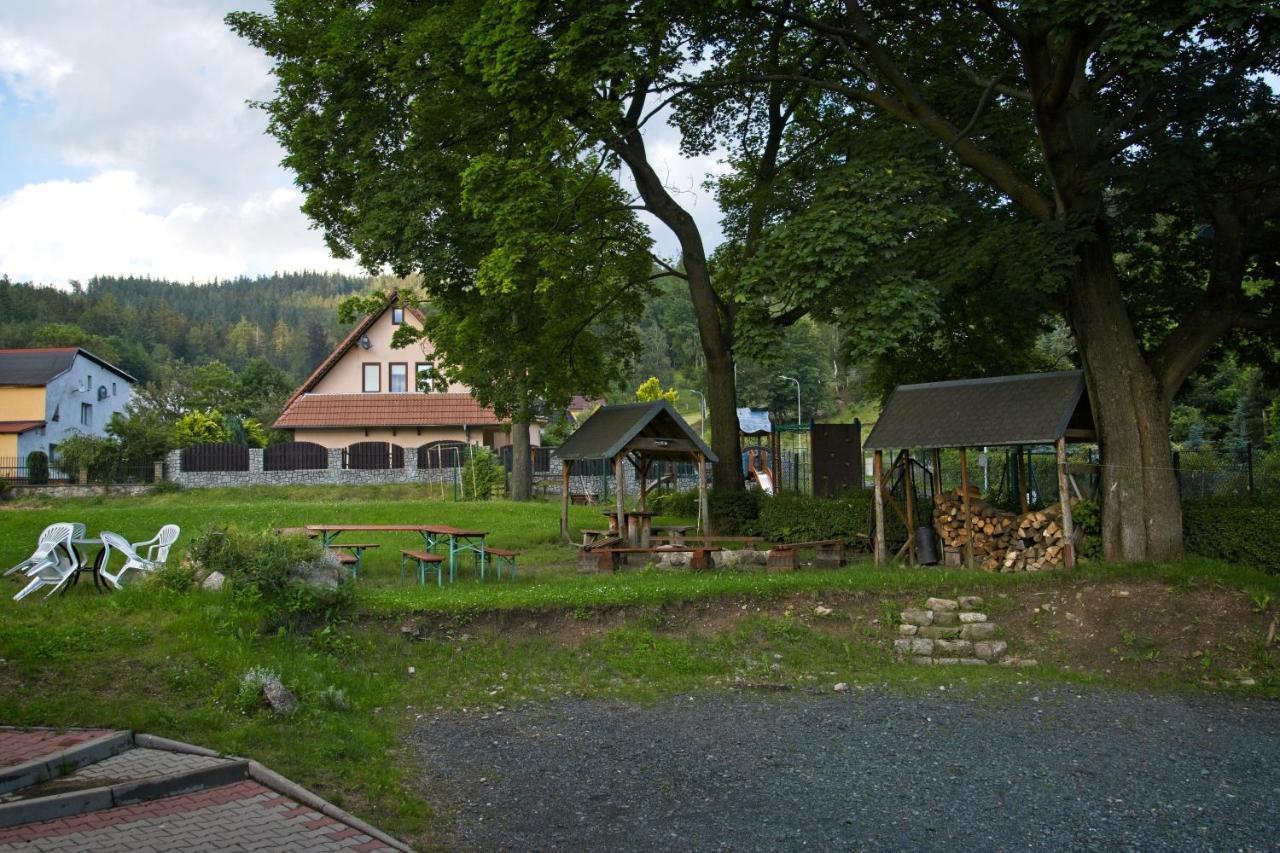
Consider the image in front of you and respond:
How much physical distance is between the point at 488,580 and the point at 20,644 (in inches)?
299

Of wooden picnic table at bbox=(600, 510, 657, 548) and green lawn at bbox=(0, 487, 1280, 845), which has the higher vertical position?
wooden picnic table at bbox=(600, 510, 657, 548)

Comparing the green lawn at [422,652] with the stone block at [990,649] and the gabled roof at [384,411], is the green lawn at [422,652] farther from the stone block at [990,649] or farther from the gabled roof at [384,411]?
the gabled roof at [384,411]

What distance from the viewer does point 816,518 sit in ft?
67.0

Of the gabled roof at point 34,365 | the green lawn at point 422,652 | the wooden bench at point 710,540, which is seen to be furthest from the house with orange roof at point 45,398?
the wooden bench at point 710,540

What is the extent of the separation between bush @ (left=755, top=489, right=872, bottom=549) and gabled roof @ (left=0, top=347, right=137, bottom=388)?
4332 cm

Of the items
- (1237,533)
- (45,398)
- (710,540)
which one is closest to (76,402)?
(45,398)

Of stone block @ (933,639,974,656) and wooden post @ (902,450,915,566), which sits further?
wooden post @ (902,450,915,566)

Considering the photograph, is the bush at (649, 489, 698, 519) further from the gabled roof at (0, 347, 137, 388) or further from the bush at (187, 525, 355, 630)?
the gabled roof at (0, 347, 137, 388)

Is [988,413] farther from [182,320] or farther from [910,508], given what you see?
[182,320]

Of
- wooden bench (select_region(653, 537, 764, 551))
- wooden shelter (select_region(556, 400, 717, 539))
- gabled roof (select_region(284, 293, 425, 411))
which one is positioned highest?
gabled roof (select_region(284, 293, 425, 411))

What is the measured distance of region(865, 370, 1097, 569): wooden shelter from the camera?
16.0 m

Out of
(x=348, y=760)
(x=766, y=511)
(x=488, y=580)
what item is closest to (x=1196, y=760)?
(x=348, y=760)

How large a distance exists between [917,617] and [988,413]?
14.7ft

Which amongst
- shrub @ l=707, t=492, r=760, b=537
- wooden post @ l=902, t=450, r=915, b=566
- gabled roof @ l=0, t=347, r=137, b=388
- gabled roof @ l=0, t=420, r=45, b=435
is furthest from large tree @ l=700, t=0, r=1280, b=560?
gabled roof @ l=0, t=347, r=137, b=388
